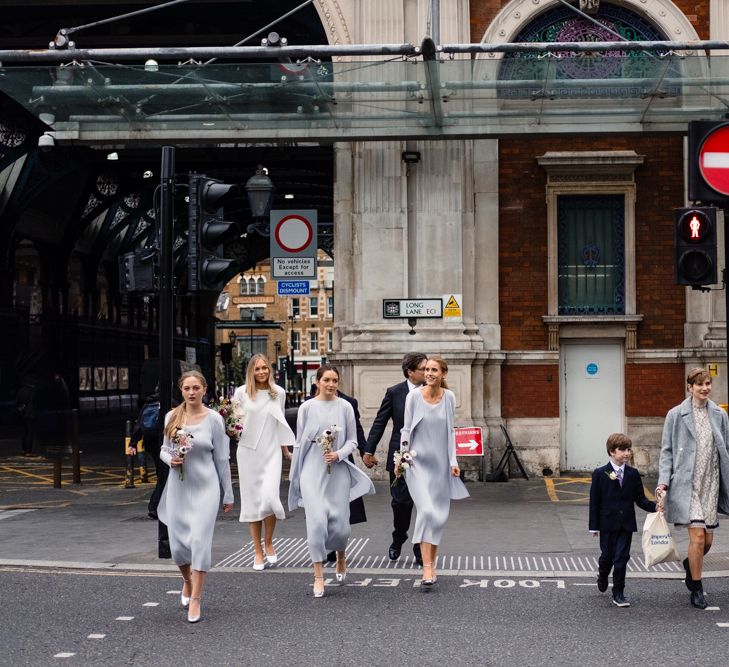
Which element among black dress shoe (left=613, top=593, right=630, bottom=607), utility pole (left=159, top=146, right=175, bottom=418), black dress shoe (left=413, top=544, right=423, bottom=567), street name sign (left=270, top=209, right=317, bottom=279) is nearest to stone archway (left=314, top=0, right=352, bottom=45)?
street name sign (left=270, top=209, right=317, bottom=279)

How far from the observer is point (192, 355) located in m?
33.0

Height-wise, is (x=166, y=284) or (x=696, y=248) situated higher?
(x=696, y=248)

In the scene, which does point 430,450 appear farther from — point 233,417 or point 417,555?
point 233,417

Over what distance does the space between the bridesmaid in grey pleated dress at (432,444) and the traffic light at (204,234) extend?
7.15 feet

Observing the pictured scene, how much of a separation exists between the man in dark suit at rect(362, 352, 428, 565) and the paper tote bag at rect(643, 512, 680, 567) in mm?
2525

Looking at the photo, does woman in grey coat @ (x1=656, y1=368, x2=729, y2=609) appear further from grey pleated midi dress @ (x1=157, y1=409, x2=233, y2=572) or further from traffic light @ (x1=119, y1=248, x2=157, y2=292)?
traffic light @ (x1=119, y1=248, x2=157, y2=292)

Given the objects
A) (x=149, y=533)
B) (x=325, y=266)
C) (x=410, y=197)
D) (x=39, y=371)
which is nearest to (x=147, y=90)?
(x=410, y=197)

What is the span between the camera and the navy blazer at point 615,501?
29.1 ft

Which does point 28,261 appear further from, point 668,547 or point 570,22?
point 668,547

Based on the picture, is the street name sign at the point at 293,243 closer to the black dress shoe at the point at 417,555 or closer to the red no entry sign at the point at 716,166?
the black dress shoe at the point at 417,555

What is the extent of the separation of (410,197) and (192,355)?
15969 mm

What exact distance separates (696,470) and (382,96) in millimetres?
8771

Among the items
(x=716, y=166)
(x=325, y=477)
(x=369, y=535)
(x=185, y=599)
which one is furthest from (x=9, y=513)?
(x=716, y=166)

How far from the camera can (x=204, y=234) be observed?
10930 mm
